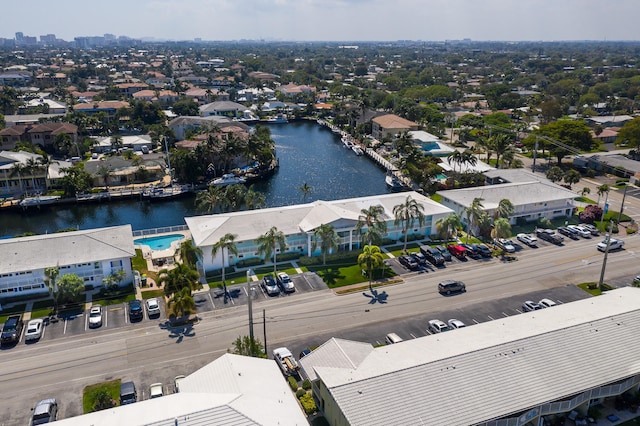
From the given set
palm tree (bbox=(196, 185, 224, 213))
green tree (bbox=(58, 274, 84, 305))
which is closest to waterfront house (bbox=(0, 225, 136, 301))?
green tree (bbox=(58, 274, 84, 305))

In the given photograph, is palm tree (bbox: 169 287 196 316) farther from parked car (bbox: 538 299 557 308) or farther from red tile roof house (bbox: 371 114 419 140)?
red tile roof house (bbox: 371 114 419 140)

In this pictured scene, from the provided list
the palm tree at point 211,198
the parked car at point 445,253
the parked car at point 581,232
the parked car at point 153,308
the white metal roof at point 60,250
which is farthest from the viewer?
the palm tree at point 211,198

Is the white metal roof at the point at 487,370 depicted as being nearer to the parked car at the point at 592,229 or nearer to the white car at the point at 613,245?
the white car at the point at 613,245

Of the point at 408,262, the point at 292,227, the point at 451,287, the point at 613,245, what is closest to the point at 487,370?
the point at 451,287

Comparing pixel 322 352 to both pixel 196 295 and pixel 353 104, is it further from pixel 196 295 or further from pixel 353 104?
pixel 353 104

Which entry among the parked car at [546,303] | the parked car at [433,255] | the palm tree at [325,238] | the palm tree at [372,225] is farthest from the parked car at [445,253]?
the palm tree at [325,238]

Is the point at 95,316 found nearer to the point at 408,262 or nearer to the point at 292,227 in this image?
the point at 292,227
